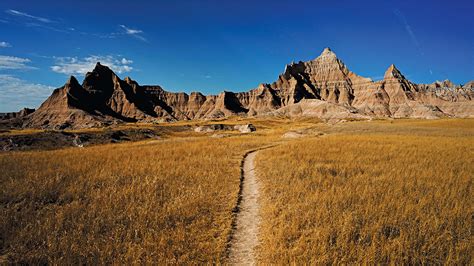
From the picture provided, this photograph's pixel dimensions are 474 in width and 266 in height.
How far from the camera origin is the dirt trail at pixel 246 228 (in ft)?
18.2

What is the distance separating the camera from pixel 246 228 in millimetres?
6930

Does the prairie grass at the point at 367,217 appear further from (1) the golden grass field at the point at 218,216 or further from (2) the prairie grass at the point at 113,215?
(2) the prairie grass at the point at 113,215

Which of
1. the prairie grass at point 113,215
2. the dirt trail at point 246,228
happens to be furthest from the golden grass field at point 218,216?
the dirt trail at point 246,228

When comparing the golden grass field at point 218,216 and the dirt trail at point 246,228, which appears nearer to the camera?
the golden grass field at point 218,216

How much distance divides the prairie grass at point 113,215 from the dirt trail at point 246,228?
0.94ft

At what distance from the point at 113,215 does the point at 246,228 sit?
3.59 meters

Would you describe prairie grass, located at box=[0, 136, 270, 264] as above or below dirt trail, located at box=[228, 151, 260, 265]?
above

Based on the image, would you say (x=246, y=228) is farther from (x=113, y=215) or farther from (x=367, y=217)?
(x=113, y=215)

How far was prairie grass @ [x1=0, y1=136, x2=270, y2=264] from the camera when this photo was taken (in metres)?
5.39

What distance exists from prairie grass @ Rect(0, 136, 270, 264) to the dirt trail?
29 cm

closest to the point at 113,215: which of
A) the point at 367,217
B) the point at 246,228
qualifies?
the point at 246,228

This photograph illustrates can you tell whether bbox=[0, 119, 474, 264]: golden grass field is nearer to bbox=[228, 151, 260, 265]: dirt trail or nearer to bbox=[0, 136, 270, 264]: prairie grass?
bbox=[0, 136, 270, 264]: prairie grass

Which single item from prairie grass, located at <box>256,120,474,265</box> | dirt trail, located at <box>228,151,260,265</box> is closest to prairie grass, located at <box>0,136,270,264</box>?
dirt trail, located at <box>228,151,260,265</box>

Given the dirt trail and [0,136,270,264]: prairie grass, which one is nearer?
[0,136,270,264]: prairie grass
